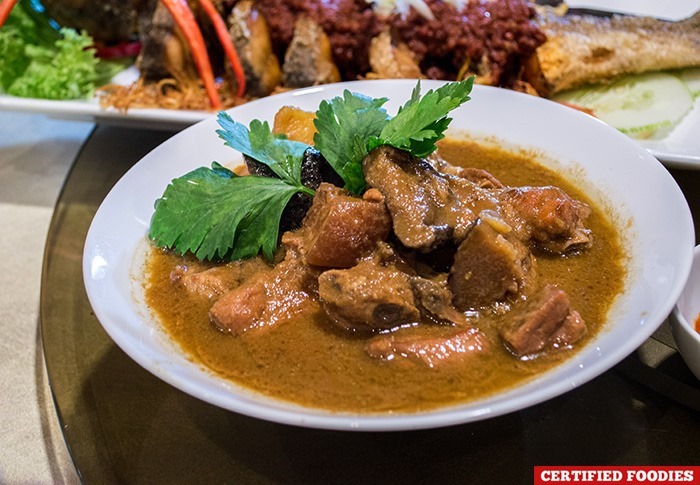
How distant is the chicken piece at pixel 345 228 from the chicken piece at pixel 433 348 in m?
0.41

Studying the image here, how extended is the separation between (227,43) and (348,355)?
322 centimetres

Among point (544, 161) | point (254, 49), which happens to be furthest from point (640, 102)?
point (254, 49)

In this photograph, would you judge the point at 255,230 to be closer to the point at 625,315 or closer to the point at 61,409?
the point at 61,409

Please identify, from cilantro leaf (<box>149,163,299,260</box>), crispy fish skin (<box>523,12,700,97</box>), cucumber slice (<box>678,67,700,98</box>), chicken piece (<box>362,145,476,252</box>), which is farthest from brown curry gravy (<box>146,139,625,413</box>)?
cucumber slice (<box>678,67,700,98</box>)

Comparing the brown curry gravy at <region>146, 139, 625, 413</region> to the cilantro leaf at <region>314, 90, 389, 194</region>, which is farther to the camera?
the cilantro leaf at <region>314, 90, 389, 194</region>

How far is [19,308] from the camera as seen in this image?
11.7 feet

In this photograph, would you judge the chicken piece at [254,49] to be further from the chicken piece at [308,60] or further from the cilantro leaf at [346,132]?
the cilantro leaf at [346,132]

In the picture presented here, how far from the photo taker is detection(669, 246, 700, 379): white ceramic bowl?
2.49 metres

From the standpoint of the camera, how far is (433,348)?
2391 millimetres

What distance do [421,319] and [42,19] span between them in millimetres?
4889

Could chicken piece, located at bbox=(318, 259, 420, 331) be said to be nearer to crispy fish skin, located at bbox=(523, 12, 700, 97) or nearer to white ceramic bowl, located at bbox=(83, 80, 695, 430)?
white ceramic bowl, located at bbox=(83, 80, 695, 430)

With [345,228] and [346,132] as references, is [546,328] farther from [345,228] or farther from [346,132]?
[346,132]

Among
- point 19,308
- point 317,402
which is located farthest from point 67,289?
point 317,402

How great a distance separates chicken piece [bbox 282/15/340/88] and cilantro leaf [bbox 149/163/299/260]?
1.95 metres
